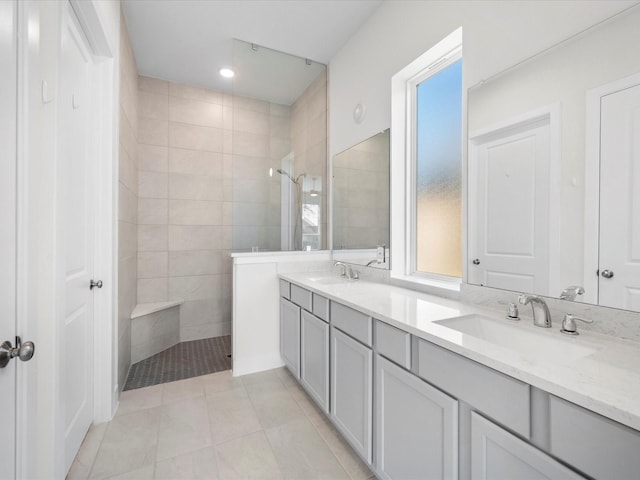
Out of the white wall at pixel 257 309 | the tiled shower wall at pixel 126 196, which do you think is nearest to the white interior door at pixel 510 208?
the white wall at pixel 257 309

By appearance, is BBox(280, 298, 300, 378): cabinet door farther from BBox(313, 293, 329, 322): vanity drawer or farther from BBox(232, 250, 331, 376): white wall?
BBox(313, 293, 329, 322): vanity drawer

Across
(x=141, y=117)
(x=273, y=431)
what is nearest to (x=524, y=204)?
(x=273, y=431)

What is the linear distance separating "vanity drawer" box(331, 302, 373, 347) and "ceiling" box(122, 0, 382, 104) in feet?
7.12

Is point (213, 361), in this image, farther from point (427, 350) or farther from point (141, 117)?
point (141, 117)

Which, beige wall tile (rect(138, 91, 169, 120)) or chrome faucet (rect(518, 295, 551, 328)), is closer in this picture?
chrome faucet (rect(518, 295, 551, 328))

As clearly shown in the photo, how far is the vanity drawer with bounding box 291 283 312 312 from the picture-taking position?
2.07m

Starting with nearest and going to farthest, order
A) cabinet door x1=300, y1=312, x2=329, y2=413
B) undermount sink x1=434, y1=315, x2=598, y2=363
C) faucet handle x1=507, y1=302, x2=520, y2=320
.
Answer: undermount sink x1=434, y1=315, x2=598, y2=363, faucet handle x1=507, y1=302, x2=520, y2=320, cabinet door x1=300, y1=312, x2=329, y2=413

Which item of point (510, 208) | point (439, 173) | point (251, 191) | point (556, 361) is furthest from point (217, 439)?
point (439, 173)

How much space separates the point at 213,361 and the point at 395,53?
2.97 m

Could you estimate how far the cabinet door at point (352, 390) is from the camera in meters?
1.41

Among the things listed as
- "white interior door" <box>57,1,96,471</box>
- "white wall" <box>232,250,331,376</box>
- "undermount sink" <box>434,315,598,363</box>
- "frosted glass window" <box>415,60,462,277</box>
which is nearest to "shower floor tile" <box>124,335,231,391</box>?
"white wall" <box>232,250,331,376</box>

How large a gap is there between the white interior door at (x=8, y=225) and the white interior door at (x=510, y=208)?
1.77 meters

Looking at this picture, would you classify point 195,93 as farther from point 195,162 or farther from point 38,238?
point 38,238

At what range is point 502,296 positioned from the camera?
1395 millimetres
